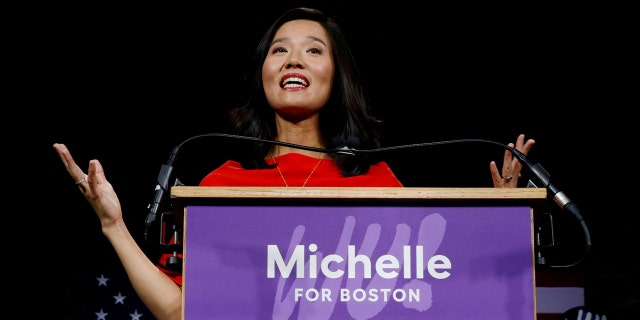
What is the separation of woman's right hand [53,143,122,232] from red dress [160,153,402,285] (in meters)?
0.48

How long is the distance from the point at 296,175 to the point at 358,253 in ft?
2.46

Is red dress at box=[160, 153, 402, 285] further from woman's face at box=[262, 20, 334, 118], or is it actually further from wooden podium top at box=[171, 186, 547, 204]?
wooden podium top at box=[171, 186, 547, 204]

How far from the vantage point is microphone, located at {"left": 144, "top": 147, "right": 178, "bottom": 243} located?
1.18 meters

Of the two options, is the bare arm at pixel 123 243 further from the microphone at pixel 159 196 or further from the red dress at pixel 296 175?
the red dress at pixel 296 175

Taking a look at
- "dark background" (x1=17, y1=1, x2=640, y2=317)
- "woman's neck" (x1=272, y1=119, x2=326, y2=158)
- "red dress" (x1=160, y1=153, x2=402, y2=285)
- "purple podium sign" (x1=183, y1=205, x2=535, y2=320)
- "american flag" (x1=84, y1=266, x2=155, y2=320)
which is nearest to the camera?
"purple podium sign" (x1=183, y1=205, x2=535, y2=320)

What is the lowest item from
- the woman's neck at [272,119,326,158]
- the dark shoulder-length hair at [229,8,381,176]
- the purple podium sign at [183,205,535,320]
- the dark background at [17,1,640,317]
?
the purple podium sign at [183,205,535,320]

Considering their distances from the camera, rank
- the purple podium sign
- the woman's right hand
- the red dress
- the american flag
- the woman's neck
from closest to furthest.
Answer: the purple podium sign
the woman's right hand
the red dress
the woman's neck
the american flag

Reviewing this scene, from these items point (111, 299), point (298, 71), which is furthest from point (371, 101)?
point (111, 299)

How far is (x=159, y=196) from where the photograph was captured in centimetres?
120

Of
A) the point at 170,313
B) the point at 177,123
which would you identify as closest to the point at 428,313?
the point at 170,313

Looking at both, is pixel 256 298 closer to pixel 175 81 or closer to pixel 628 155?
pixel 175 81

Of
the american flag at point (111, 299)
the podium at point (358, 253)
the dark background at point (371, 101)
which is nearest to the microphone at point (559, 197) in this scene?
the podium at point (358, 253)

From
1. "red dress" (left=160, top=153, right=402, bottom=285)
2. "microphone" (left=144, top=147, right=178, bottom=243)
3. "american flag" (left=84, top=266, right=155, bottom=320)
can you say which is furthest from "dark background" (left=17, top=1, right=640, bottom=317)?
"microphone" (left=144, top=147, right=178, bottom=243)

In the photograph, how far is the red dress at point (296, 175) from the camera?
1.78 m
